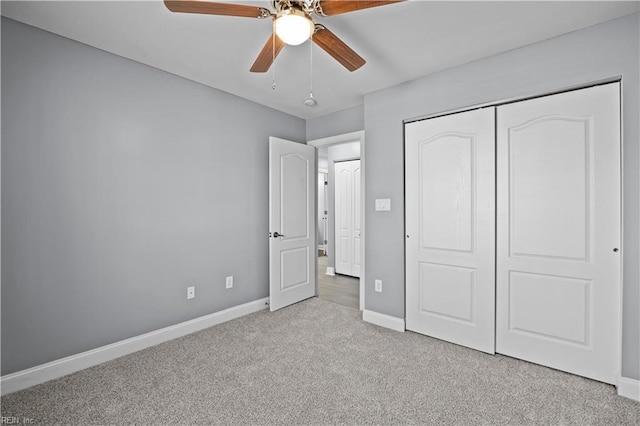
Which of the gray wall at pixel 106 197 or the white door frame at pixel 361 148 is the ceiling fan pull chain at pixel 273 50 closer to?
the gray wall at pixel 106 197

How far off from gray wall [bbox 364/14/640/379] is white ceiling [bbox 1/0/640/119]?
11 cm

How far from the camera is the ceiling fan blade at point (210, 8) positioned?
138cm

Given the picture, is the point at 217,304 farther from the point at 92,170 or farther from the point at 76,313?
the point at 92,170

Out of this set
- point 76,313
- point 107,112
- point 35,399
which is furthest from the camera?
point 107,112

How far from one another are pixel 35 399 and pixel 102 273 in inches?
34.0

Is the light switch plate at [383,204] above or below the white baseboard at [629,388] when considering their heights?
above

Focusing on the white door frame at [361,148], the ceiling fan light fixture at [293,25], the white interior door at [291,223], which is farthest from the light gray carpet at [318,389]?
the ceiling fan light fixture at [293,25]

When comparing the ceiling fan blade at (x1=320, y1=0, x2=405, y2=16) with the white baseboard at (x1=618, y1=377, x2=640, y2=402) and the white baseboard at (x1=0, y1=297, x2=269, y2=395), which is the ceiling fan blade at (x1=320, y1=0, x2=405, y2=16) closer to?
the white baseboard at (x1=618, y1=377, x2=640, y2=402)

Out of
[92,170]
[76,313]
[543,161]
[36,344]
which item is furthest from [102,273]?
[543,161]

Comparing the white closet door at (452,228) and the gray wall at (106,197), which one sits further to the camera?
the white closet door at (452,228)

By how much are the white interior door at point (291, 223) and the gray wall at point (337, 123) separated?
0.26 metres

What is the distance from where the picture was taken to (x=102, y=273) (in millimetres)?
2398

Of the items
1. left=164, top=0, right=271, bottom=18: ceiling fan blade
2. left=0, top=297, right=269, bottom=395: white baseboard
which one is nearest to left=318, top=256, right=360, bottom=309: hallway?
left=0, top=297, right=269, bottom=395: white baseboard

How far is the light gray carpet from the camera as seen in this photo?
177 centimetres
